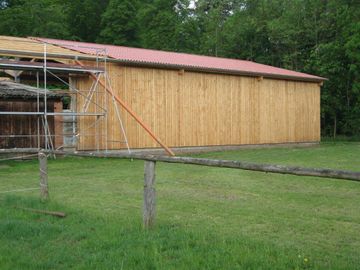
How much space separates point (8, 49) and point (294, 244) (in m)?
12.5

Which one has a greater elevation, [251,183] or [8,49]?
[8,49]

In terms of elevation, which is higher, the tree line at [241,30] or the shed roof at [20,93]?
the tree line at [241,30]

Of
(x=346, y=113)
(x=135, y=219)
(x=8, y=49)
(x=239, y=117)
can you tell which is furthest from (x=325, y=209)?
(x=346, y=113)

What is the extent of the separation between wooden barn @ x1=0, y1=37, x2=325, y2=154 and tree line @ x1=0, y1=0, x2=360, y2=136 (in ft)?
25.0

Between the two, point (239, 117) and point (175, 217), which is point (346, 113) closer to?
point (239, 117)

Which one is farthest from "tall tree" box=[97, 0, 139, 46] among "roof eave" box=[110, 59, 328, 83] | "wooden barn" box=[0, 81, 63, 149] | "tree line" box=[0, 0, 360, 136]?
"wooden barn" box=[0, 81, 63, 149]

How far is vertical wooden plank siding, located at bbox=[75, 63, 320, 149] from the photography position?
18.9 m

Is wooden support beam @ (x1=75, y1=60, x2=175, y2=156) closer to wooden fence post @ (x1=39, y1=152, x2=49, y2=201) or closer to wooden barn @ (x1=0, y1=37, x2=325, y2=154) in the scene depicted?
wooden barn @ (x1=0, y1=37, x2=325, y2=154)

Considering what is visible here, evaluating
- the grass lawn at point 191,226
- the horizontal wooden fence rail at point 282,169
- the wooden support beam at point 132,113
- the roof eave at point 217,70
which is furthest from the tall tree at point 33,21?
the horizontal wooden fence rail at point 282,169

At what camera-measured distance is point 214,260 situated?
Answer: 4770mm

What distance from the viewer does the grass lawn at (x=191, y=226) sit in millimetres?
4906

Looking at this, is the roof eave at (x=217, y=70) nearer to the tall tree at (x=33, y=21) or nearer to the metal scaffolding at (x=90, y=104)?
the metal scaffolding at (x=90, y=104)

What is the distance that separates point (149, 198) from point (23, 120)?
12364 mm

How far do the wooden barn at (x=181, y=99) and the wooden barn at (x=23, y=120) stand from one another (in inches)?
36.9
